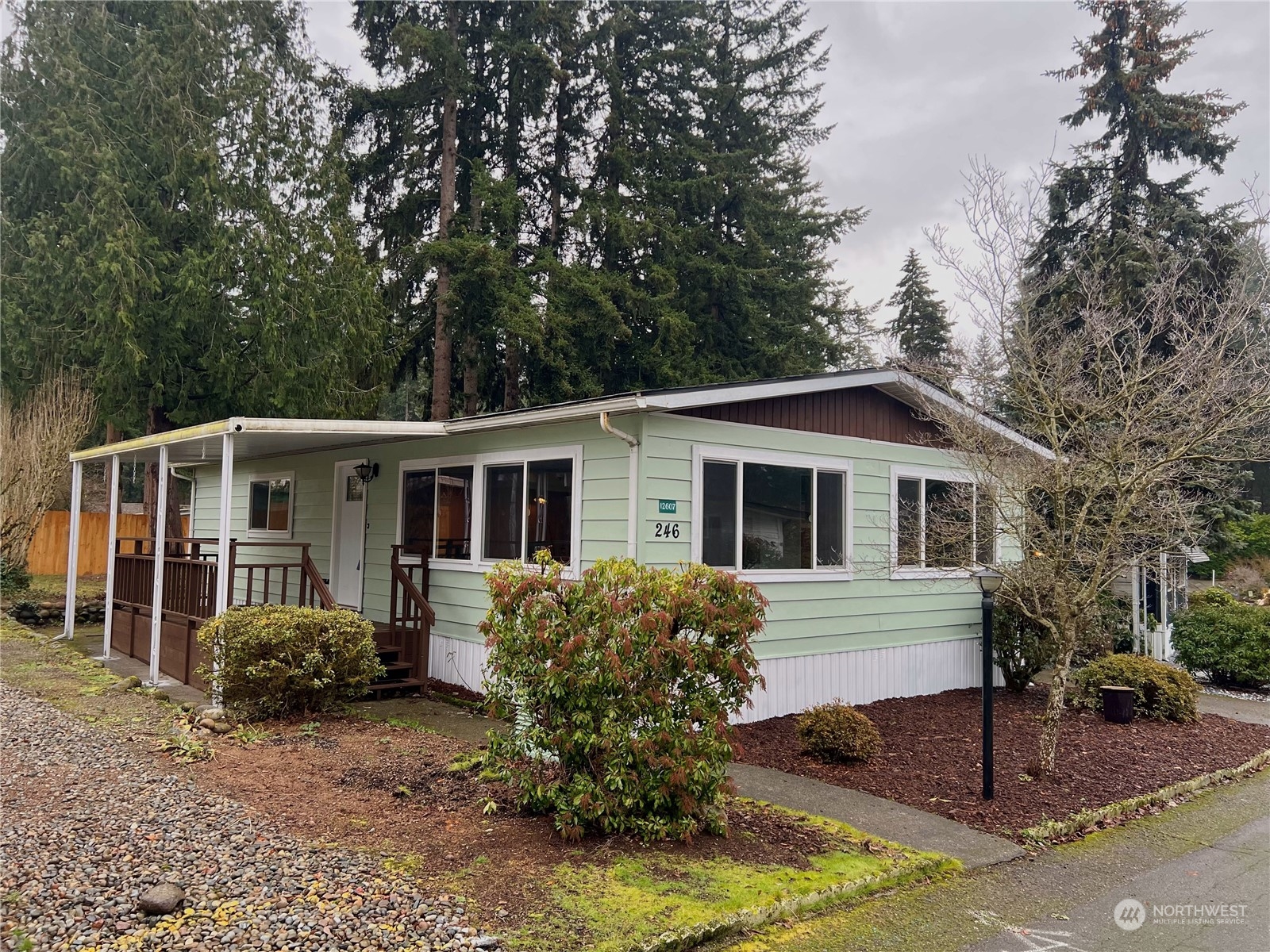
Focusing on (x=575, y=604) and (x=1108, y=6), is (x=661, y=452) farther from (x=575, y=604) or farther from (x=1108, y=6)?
(x=1108, y=6)

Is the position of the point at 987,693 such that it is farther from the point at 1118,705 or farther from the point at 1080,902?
the point at 1118,705

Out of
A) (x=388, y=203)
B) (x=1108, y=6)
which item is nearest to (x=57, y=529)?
(x=388, y=203)

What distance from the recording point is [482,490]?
848 cm

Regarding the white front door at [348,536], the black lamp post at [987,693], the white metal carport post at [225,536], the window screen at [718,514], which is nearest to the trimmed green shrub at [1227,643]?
the black lamp post at [987,693]

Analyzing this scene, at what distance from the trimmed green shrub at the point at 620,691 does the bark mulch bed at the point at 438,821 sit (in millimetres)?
180

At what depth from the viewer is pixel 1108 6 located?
675 inches

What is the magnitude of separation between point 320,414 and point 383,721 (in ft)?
36.1

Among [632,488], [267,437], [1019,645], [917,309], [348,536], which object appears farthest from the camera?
[917,309]

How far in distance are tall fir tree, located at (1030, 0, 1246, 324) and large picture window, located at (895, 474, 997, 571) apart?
9009 millimetres

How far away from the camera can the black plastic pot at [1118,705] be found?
802 centimetres

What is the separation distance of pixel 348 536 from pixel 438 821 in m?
6.56

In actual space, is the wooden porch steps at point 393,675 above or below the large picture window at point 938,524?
below

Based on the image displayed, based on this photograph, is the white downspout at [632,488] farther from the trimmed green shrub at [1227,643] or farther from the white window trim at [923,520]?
the trimmed green shrub at [1227,643]

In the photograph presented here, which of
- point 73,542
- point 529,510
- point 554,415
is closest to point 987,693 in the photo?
point 554,415
